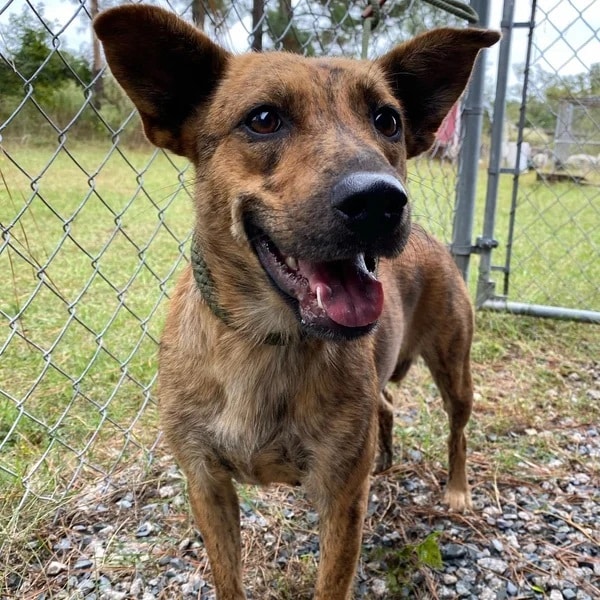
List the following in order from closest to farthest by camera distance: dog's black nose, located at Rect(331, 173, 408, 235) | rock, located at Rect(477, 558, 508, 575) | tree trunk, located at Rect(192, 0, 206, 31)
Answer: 1. dog's black nose, located at Rect(331, 173, 408, 235)
2. rock, located at Rect(477, 558, 508, 575)
3. tree trunk, located at Rect(192, 0, 206, 31)

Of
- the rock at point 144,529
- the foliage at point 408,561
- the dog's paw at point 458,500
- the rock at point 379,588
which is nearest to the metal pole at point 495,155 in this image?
the dog's paw at point 458,500

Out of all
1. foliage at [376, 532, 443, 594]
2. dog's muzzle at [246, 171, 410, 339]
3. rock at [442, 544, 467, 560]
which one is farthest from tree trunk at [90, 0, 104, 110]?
rock at [442, 544, 467, 560]

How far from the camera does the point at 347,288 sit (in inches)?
69.5

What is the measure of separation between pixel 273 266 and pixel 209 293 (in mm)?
322

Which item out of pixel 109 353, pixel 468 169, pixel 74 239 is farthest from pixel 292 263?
pixel 468 169

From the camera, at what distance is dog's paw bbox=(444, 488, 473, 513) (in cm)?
301

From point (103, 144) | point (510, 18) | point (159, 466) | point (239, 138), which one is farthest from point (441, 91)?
point (510, 18)

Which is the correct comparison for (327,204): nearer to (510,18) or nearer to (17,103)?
(17,103)

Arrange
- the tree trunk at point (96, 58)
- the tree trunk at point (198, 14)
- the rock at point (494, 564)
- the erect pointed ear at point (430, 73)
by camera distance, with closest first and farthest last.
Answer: the erect pointed ear at point (430, 73), the tree trunk at point (96, 58), the rock at point (494, 564), the tree trunk at point (198, 14)

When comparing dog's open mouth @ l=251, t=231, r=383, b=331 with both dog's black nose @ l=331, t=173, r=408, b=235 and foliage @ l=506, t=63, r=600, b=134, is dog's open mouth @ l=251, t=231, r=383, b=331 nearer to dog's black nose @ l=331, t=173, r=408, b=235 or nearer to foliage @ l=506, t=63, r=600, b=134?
dog's black nose @ l=331, t=173, r=408, b=235

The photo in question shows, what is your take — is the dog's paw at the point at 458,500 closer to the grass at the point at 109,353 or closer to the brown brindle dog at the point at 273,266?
the grass at the point at 109,353

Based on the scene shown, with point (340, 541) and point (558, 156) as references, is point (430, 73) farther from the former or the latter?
point (558, 156)

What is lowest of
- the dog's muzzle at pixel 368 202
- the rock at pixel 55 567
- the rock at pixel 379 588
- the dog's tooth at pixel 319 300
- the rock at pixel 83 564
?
the rock at pixel 379 588

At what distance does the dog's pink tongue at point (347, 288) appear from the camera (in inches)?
67.6
